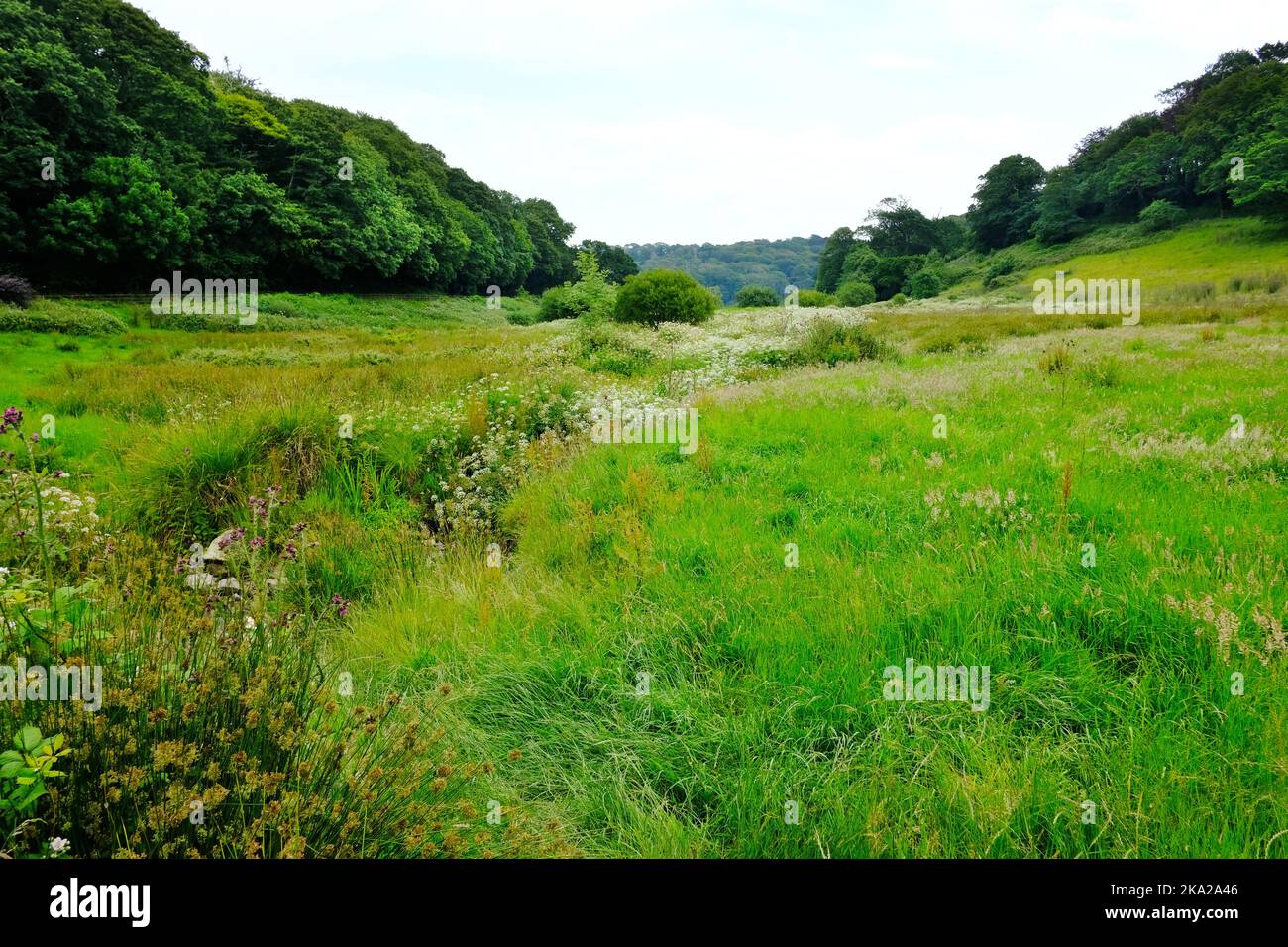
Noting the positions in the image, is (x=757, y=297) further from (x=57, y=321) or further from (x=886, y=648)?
(x=886, y=648)

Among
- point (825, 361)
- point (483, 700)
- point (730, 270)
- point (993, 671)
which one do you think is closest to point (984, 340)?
point (825, 361)

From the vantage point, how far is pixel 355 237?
49.0 m

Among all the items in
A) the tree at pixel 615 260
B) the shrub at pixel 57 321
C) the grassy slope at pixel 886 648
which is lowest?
the grassy slope at pixel 886 648

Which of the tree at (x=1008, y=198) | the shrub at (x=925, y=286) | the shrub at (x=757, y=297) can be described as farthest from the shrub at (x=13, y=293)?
the tree at (x=1008, y=198)

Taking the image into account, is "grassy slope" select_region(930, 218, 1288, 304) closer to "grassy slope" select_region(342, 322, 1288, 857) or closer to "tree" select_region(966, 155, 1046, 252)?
"tree" select_region(966, 155, 1046, 252)

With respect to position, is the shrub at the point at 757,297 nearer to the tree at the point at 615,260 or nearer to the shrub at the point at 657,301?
the tree at the point at 615,260

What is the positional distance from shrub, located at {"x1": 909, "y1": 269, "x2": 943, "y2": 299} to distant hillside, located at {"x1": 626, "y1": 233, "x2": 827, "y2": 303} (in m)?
68.2

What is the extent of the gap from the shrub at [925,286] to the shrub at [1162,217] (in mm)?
18926

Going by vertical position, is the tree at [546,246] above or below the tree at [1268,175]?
above

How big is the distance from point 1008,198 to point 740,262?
87.5 metres

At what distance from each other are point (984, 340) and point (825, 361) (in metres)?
5.75

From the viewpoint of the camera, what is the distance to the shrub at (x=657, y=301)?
2764cm

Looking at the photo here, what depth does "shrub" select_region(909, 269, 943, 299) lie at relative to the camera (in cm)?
6700
